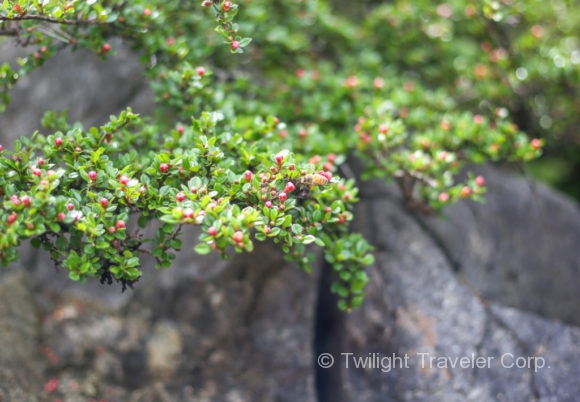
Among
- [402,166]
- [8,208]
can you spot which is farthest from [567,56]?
[8,208]

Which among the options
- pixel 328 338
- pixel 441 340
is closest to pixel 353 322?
pixel 328 338

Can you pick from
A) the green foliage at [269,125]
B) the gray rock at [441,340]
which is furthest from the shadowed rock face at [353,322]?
the green foliage at [269,125]

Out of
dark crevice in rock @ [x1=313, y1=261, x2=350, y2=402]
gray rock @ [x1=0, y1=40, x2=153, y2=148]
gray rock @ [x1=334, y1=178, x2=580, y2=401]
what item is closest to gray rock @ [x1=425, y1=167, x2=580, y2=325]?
gray rock @ [x1=334, y1=178, x2=580, y2=401]

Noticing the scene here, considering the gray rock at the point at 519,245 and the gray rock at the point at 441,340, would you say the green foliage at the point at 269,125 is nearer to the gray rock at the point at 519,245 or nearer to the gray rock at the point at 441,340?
the gray rock at the point at 441,340

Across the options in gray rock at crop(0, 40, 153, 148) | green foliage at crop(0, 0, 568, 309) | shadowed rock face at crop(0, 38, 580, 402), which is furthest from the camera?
gray rock at crop(0, 40, 153, 148)

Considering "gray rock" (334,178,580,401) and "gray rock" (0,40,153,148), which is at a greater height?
"gray rock" (0,40,153,148)

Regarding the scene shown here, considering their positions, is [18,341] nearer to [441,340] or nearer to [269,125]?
[269,125]

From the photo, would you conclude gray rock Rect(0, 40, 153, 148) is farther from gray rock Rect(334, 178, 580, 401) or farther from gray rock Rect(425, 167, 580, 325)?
gray rock Rect(425, 167, 580, 325)

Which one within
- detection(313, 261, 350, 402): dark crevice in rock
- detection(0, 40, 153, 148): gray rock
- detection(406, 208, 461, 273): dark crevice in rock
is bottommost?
detection(313, 261, 350, 402): dark crevice in rock
